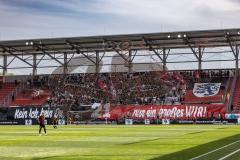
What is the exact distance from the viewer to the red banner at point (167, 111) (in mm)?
76500

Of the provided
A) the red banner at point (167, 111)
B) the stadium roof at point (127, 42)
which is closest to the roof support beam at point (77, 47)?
the stadium roof at point (127, 42)

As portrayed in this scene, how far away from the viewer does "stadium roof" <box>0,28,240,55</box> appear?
78312mm

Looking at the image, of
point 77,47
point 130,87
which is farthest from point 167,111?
point 77,47

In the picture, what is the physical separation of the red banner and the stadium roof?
10316 millimetres

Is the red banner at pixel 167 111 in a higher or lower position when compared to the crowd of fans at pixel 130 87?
lower

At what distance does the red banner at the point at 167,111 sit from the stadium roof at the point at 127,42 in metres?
10.3

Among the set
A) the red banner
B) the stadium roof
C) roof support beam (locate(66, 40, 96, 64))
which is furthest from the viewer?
roof support beam (locate(66, 40, 96, 64))

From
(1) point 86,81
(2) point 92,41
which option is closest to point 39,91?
(1) point 86,81

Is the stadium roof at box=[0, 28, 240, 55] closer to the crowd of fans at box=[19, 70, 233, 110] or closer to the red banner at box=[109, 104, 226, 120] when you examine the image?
the crowd of fans at box=[19, 70, 233, 110]

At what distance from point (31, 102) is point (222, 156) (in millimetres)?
71501

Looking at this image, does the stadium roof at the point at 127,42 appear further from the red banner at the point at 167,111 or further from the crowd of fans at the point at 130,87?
the red banner at the point at 167,111

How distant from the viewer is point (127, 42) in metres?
83.4

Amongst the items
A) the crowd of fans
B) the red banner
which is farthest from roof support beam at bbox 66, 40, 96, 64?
the red banner

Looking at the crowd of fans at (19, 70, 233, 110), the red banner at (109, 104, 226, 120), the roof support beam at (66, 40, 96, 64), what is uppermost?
the roof support beam at (66, 40, 96, 64)
